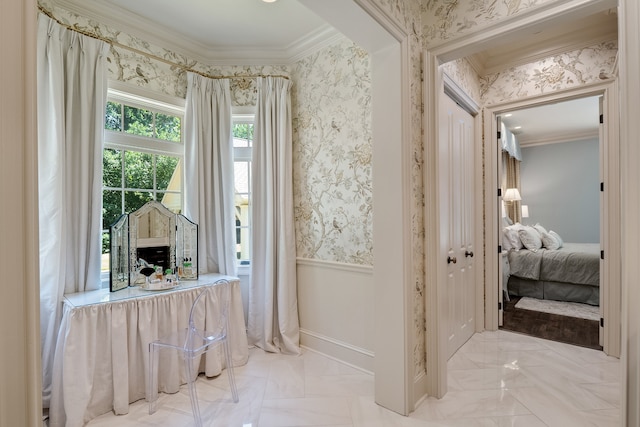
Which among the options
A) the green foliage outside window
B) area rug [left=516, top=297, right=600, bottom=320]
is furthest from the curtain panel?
the green foliage outside window

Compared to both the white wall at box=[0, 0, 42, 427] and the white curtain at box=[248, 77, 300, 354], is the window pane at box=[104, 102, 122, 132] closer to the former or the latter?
the white curtain at box=[248, 77, 300, 354]

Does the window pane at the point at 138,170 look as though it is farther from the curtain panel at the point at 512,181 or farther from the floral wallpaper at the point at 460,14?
the curtain panel at the point at 512,181

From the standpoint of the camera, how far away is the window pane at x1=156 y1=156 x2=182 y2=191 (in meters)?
2.77

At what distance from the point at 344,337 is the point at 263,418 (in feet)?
3.10

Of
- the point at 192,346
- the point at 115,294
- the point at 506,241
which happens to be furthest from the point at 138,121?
the point at 506,241

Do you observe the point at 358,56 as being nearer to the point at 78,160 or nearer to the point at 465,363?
the point at 78,160

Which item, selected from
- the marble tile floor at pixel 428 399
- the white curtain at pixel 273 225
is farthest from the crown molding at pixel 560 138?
the white curtain at pixel 273 225

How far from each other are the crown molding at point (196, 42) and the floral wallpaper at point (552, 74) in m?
1.83

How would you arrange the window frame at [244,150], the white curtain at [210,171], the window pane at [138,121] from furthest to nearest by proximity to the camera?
the window frame at [244,150]
the white curtain at [210,171]
the window pane at [138,121]

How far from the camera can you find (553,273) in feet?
14.1

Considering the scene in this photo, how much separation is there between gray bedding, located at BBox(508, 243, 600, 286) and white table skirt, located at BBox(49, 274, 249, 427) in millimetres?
4444

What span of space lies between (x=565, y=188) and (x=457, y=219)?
553cm

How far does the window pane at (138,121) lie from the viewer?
8.44 feet

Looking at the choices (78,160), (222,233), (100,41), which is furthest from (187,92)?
(222,233)
